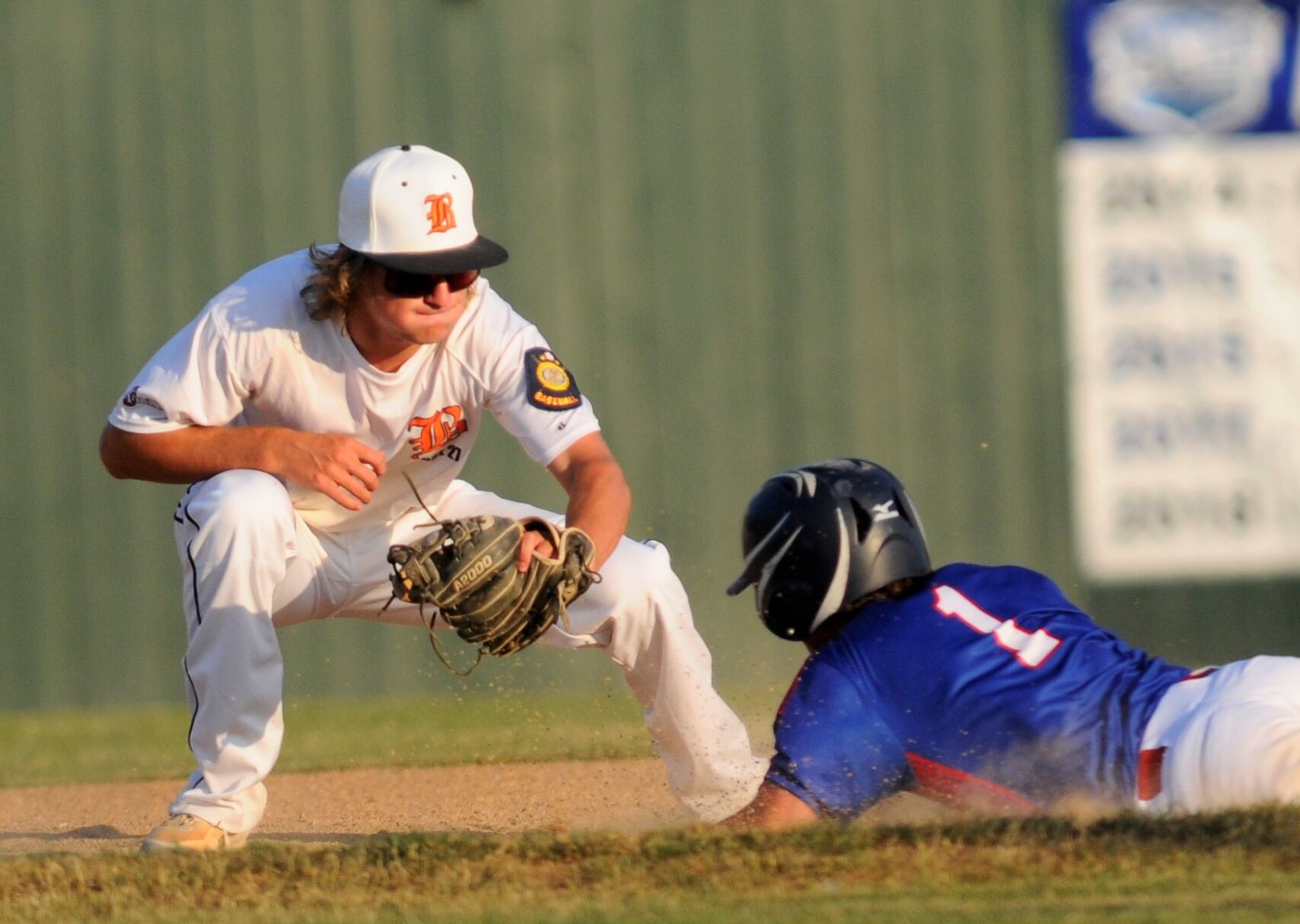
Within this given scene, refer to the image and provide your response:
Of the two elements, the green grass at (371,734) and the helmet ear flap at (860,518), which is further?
the green grass at (371,734)

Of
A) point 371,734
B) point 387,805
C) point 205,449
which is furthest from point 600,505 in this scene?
point 371,734

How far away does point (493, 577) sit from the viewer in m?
3.88

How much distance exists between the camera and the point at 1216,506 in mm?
7379

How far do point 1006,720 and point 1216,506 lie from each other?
456 cm

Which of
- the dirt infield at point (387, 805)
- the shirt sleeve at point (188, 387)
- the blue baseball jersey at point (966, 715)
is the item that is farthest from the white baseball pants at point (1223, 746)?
the shirt sleeve at point (188, 387)

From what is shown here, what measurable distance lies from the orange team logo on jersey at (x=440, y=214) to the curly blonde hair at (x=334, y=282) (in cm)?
19

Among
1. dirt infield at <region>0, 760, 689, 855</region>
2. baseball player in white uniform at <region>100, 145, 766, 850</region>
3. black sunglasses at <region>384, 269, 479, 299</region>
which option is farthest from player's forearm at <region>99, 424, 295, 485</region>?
dirt infield at <region>0, 760, 689, 855</region>

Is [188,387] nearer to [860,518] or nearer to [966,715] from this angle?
[860,518]

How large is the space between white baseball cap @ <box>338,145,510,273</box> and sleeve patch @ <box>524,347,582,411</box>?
1.09 ft

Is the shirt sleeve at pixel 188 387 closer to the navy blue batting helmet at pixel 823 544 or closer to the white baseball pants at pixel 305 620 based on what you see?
the white baseball pants at pixel 305 620

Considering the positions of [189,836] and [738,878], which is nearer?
[738,878]

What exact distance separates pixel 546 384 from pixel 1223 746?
194cm

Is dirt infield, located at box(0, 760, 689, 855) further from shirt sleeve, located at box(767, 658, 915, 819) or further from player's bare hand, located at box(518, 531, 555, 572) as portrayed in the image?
shirt sleeve, located at box(767, 658, 915, 819)

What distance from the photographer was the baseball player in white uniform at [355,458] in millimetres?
3971
